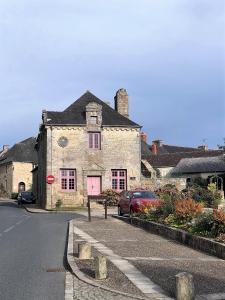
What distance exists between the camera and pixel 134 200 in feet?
82.0

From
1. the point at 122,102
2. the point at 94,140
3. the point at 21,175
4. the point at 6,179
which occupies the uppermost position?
the point at 122,102

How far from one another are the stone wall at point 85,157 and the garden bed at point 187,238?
66.5 feet

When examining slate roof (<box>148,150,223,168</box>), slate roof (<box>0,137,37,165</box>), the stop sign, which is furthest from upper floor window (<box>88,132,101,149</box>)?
slate roof (<box>0,137,37,165</box>)

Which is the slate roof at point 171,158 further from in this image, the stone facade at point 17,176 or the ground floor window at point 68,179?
the stone facade at point 17,176

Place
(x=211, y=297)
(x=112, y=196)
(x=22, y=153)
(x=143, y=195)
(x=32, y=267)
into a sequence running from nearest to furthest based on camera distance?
(x=211, y=297) → (x=32, y=267) → (x=143, y=195) → (x=112, y=196) → (x=22, y=153)

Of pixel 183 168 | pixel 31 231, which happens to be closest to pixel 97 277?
pixel 31 231

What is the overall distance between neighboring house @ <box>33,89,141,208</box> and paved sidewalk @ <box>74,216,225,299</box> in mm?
23207

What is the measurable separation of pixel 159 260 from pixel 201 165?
129ft

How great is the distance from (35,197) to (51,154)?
12634 mm

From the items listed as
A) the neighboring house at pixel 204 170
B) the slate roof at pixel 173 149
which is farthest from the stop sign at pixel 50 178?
the slate roof at pixel 173 149

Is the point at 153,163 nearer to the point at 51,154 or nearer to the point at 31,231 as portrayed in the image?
the point at 51,154

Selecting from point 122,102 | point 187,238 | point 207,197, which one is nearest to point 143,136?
point 122,102

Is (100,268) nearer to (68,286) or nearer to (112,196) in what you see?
(68,286)

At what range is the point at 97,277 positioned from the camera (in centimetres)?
858
